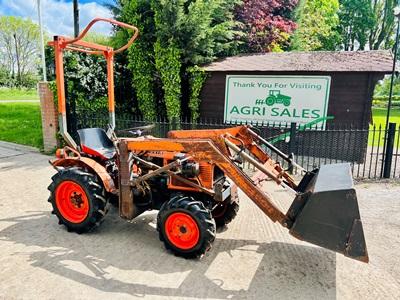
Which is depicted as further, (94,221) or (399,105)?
(399,105)

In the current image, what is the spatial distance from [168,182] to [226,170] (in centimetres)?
81

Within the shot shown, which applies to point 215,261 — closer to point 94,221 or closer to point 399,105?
point 94,221

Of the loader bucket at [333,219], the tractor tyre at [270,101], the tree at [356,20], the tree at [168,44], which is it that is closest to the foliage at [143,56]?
the tree at [168,44]

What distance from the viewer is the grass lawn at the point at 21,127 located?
10.0 metres

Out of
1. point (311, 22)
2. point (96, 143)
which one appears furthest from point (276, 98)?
point (311, 22)

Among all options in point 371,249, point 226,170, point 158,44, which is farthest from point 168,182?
point 158,44

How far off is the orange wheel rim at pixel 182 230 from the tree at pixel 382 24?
37.4 meters

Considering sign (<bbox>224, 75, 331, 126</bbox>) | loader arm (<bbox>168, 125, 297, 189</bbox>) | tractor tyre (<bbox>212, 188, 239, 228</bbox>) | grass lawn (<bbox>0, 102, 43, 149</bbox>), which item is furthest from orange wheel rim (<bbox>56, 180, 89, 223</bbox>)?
sign (<bbox>224, 75, 331, 126</bbox>)

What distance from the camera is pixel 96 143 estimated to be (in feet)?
15.0

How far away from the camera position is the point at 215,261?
3.50 meters

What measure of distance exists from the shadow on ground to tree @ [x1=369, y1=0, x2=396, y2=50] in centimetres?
3699

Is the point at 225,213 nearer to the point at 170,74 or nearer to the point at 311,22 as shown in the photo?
the point at 170,74

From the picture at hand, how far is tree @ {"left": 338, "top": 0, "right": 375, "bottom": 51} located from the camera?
32.4m

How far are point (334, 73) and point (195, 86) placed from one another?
417cm
